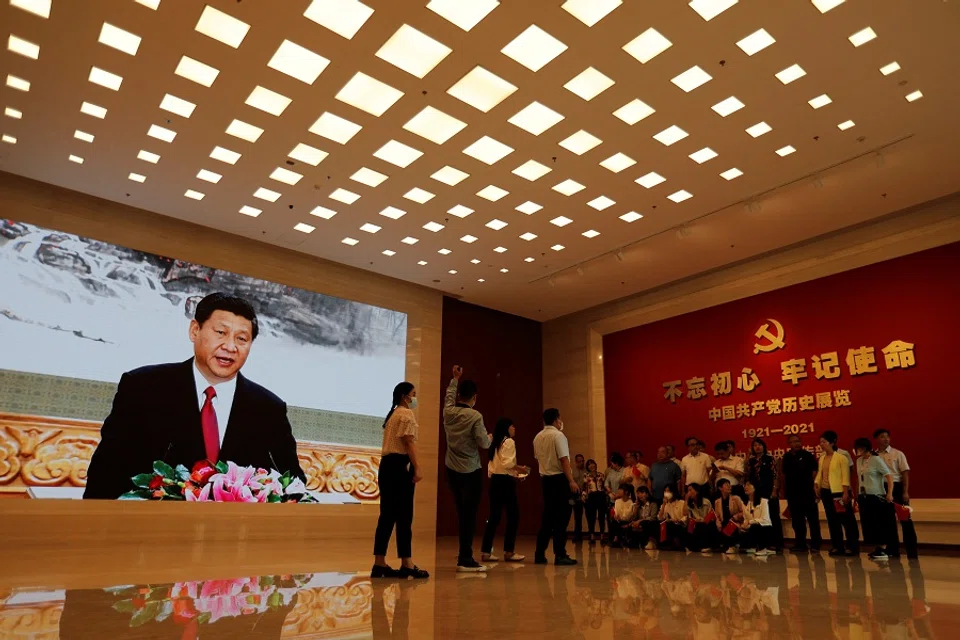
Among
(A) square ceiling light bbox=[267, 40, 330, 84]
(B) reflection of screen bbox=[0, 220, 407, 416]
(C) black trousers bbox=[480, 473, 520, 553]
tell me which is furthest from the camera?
(B) reflection of screen bbox=[0, 220, 407, 416]

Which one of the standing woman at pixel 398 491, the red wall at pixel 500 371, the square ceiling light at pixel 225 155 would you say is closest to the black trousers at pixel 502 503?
the standing woman at pixel 398 491

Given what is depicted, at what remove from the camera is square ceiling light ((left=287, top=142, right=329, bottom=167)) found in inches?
356

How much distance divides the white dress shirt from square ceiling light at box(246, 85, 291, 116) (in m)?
5.32

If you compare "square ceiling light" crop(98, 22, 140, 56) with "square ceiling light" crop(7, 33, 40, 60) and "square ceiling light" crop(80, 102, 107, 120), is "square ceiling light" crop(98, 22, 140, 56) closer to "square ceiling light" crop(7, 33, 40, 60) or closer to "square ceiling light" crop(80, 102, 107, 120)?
"square ceiling light" crop(7, 33, 40, 60)

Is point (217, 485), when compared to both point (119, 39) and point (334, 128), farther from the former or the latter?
point (119, 39)

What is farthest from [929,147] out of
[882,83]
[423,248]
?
[423,248]

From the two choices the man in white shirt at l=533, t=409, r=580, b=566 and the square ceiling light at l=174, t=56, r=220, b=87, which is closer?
the man in white shirt at l=533, t=409, r=580, b=566

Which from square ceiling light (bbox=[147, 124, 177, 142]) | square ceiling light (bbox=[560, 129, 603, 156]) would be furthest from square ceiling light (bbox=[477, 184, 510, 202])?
square ceiling light (bbox=[147, 124, 177, 142])

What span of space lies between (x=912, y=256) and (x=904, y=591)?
27.7ft

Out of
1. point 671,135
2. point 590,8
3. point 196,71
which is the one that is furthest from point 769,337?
point 196,71

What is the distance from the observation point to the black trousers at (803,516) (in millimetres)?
8748

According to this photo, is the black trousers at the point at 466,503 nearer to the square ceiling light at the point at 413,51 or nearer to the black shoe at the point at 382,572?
the black shoe at the point at 382,572

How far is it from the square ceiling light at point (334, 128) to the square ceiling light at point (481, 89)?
1.59 meters

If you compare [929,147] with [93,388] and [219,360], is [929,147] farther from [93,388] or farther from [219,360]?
[93,388]
